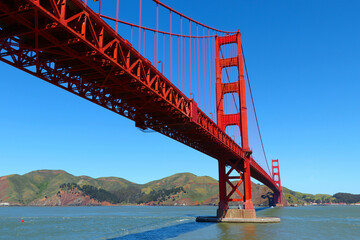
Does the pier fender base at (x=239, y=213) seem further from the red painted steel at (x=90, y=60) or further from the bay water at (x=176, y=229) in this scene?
the red painted steel at (x=90, y=60)

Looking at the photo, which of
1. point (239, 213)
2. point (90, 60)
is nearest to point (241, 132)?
point (239, 213)

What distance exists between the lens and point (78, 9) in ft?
39.0

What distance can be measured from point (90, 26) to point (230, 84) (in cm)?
3483

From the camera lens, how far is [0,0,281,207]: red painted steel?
1131 cm

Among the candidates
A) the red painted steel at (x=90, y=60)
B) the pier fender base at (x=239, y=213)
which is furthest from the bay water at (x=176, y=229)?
the red painted steel at (x=90, y=60)

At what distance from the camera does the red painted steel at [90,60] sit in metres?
11.3

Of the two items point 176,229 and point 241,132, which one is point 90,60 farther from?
point 241,132

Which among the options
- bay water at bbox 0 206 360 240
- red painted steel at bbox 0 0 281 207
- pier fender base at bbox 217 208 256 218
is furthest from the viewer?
pier fender base at bbox 217 208 256 218

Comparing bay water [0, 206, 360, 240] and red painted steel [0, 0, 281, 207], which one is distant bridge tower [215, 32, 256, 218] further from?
red painted steel [0, 0, 281, 207]

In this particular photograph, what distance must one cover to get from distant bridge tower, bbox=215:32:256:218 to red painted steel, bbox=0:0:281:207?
16.2 meters

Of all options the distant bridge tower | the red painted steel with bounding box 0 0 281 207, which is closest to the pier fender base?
the distant bridge tower

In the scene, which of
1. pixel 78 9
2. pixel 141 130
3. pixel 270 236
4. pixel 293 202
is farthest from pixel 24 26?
pixel 293 202

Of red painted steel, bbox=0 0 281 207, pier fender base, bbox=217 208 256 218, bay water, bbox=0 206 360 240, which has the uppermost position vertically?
red painted steel, bbox=0 0 281 207

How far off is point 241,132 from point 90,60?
31.4 metres
